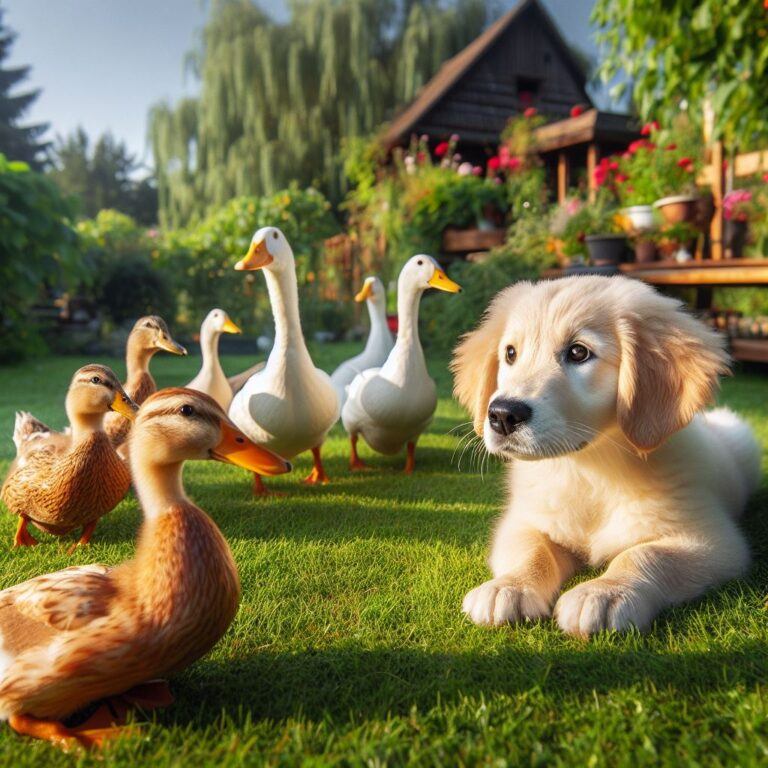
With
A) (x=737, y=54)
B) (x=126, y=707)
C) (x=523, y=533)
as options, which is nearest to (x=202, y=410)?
(x=126, y=707)

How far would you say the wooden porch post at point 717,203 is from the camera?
7.44 m

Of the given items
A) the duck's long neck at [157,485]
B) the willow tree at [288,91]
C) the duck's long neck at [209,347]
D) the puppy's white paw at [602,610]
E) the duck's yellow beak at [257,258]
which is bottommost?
the puppy's white paw at [602,610]

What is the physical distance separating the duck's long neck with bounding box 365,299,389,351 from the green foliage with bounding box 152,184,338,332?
20.8 feet

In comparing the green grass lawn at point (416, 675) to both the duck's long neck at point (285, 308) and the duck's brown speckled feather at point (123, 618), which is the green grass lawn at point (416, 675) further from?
the duck's long neck at point (285, 308)

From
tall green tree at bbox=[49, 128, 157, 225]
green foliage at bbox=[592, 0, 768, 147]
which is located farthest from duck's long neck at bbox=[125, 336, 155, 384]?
tall green tree at bbox=[49, 128, 157, 225]

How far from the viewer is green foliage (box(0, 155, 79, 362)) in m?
7.73

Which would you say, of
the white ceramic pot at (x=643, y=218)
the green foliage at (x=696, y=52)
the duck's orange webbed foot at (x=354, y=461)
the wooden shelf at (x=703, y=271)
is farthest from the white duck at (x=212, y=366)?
the white ceramic pot at (x=643, y=218)

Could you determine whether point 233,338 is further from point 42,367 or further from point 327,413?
point 327,413

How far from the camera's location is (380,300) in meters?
4.08

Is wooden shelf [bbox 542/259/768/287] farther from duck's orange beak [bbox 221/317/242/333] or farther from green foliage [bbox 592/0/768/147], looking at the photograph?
duck's orange beak [bbox 221/317/242/333]

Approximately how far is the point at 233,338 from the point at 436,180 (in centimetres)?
382

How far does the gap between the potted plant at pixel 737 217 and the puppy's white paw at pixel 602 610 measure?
6.78m

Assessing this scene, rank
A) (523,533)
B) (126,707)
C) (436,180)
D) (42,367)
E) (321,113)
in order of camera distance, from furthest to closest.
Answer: (321,113)
(436,180)
(42,367)
(523,533)
(126,707)

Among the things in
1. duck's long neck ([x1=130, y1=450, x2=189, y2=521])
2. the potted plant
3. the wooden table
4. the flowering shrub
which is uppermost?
the flowering shrub
